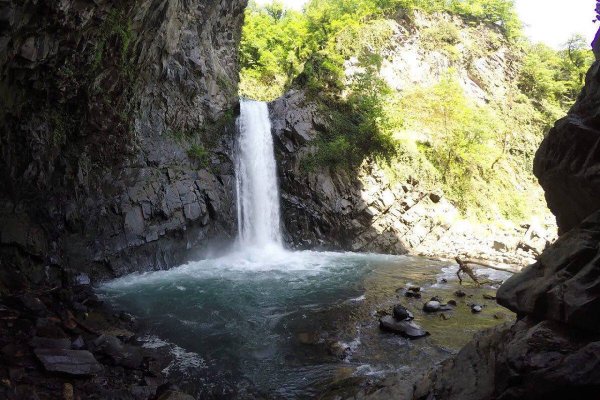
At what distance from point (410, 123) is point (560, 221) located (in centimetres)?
2210

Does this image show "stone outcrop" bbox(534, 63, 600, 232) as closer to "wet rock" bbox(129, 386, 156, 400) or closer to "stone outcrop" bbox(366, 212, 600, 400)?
"stone outcrop" bbox(366, 212, 600, 400)

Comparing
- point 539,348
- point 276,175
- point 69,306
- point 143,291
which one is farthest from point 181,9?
point 539,348

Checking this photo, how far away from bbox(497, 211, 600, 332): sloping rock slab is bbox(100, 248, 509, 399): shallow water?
2841 millimetres

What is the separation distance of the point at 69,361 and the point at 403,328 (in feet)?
22.9

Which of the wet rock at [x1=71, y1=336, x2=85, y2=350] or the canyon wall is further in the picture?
the canyon wall

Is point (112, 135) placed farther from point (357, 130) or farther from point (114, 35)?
point (357, 130)

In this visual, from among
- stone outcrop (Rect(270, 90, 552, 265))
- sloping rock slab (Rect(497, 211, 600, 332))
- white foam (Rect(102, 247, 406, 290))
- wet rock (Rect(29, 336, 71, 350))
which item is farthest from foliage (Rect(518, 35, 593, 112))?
wet rock (Rect(29, 336, 71, 350))

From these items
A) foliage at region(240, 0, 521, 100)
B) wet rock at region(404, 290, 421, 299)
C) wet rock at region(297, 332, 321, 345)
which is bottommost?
wet rock at region(404, 290, 421, 299)

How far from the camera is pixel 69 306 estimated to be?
9.71m

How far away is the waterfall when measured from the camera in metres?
21.0

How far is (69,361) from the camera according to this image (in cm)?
655

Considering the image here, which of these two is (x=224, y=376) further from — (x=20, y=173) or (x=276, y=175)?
(x=276, y=175)

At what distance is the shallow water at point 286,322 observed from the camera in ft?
24.6

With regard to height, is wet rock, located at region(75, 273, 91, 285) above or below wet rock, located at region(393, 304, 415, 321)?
above
